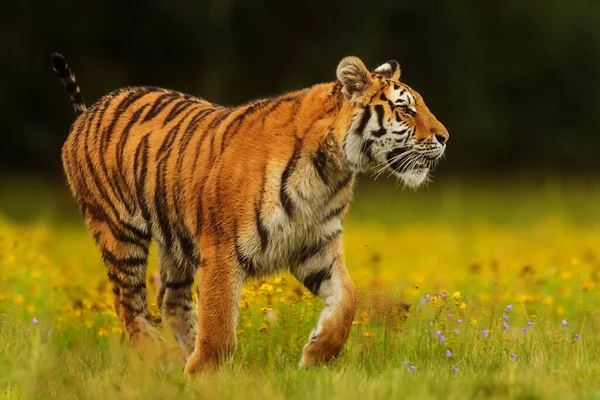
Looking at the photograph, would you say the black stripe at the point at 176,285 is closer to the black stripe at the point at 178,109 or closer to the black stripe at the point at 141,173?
the black stripe at the point at 141,173

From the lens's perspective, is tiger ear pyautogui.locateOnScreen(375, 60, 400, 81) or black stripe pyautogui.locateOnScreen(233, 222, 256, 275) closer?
black stripe pyautogui.locateOnScreen(233, 222, 256, 275)

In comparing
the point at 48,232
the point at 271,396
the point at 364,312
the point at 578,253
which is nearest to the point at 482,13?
the point at 578,253

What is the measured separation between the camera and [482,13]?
82.3ft

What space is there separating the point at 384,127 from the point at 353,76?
1.01 ft

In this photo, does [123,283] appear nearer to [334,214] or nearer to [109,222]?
[109,222]

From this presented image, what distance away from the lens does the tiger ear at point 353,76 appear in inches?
203

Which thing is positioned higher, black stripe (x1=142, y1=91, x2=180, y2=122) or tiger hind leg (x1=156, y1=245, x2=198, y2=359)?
black stripe (x1=142, y1=91, x2=180, y2=122)

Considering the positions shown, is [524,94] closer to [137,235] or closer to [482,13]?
[482,13]

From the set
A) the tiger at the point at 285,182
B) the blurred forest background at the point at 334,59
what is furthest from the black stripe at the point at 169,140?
the blurred forest background at the point at 334,59

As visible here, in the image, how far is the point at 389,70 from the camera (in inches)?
220

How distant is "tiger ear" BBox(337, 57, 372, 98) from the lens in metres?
5.17

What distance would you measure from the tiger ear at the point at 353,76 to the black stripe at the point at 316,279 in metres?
0.96

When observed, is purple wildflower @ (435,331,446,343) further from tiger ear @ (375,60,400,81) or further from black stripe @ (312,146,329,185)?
tiger ear @ (375,60,400,81)

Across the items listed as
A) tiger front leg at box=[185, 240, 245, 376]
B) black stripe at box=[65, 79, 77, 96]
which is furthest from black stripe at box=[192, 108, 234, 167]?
black stripe at box=[65, 79, 77, 96]
